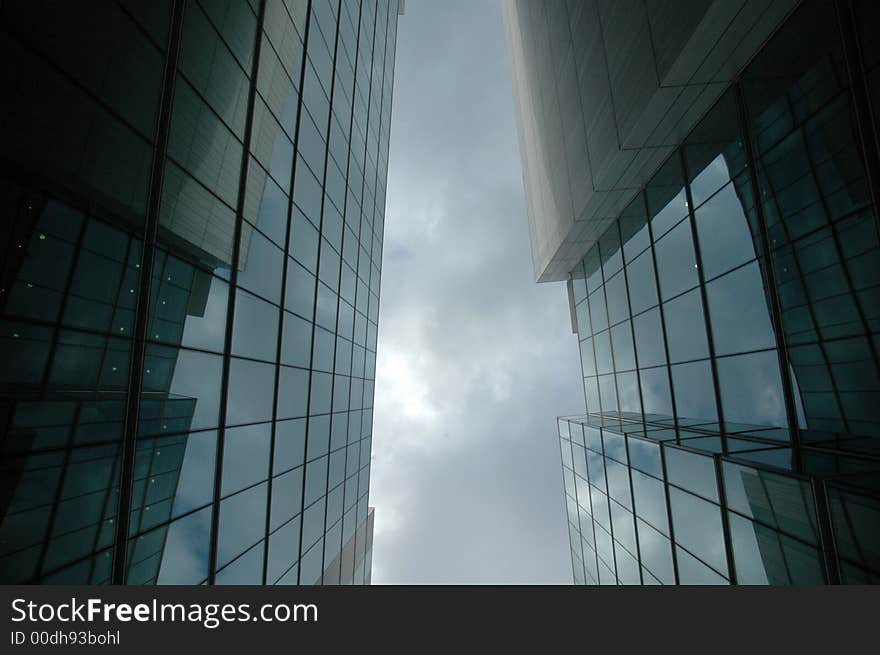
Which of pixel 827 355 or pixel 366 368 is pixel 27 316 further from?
pixel 366 368

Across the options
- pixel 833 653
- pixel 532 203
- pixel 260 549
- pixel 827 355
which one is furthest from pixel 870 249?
pixel 532 203

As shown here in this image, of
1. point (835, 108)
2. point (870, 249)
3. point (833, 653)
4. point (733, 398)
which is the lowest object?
point (833, 653)

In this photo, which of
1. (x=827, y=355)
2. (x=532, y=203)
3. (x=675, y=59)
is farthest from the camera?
(x=532, y=203)

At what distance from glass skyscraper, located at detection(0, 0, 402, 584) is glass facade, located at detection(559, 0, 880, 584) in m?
13.9

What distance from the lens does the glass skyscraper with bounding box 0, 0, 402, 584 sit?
19.4 feet

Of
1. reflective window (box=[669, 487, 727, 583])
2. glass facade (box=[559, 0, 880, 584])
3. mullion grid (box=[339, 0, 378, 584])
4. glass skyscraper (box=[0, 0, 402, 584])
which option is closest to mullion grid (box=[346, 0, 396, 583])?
mullion grid (box=[339, 0, 378, 584])

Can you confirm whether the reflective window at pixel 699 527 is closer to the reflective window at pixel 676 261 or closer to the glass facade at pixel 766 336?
the glass facade at pixel 766 336

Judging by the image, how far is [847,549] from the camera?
8109 mm

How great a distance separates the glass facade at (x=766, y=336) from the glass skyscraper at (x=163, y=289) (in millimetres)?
13905

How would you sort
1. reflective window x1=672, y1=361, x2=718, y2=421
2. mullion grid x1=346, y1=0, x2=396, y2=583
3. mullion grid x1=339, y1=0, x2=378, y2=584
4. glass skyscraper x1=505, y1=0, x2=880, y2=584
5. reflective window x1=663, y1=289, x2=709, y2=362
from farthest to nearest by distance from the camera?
mullion grid x1=346, y1=0, x2=396, y2=583
mullion grid x1=339, y1=0, x2=378, y2=584
reflective window x1=663, y1=289, x2=709, y2=362
reflective window x1=672, y1=361, x2=718, y2=421
glass skyscraper x1=505, y1=0, x2=880, y2=584

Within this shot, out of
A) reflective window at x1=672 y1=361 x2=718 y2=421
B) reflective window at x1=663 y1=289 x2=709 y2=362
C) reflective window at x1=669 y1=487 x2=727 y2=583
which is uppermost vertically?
reflective window at x1=663 y1=289 x2=709 y2=362

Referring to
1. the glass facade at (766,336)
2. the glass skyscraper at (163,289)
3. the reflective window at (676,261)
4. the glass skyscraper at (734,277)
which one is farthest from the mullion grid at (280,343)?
the reflective window at (676,261)

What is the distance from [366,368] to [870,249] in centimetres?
2310

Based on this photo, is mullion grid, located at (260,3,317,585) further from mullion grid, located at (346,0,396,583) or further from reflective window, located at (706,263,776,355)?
reflective window, located at (706,263,776,355)
